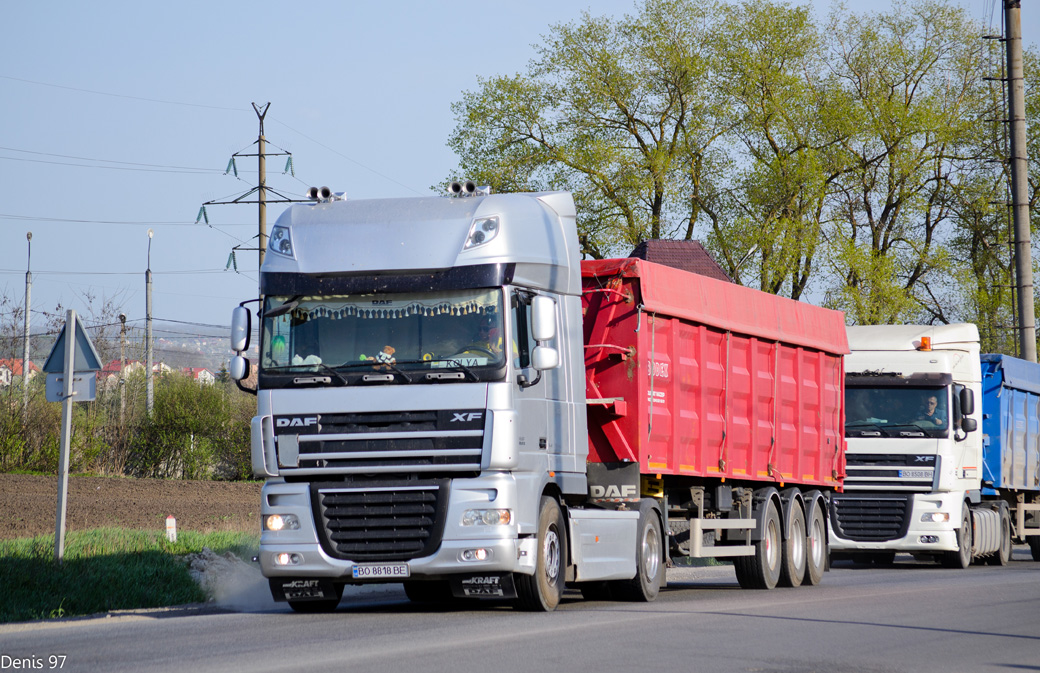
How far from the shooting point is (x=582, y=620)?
11.5m

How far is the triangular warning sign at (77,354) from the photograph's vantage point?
14.1m

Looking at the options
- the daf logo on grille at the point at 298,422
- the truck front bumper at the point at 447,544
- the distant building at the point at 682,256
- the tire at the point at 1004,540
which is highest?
the distant building at the point at 682,256

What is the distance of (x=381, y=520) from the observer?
11539mm

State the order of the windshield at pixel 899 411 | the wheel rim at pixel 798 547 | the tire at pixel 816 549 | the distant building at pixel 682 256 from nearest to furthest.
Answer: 1. the wheel rim at pixel 798 547
2. the tire at pixel 816 549
3. the windshield at pixel 899 411
4. the distant building at pixel 682 256

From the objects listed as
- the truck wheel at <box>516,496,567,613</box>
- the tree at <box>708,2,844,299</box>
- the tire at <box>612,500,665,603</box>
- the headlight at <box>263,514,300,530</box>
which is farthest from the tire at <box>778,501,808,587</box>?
the tree at <box>708,2,844,299</box>

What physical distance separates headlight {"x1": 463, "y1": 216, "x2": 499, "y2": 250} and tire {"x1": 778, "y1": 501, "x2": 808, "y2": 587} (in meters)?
7.66

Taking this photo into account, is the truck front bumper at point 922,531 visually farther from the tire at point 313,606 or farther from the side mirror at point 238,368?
the side mirror at point 238,368

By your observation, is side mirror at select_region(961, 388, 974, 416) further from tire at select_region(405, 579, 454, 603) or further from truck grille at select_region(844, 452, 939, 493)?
tire at select_region(405, 579, 454, 603)

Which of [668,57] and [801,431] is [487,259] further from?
[668,57]

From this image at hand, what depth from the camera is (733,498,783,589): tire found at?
16.9 m

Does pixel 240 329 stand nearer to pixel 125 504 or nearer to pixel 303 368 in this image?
pixel 303 368

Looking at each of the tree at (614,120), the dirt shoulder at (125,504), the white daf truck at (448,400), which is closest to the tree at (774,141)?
the tree at (614,120)

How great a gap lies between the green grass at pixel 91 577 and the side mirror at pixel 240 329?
307cm

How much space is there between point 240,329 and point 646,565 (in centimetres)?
509
